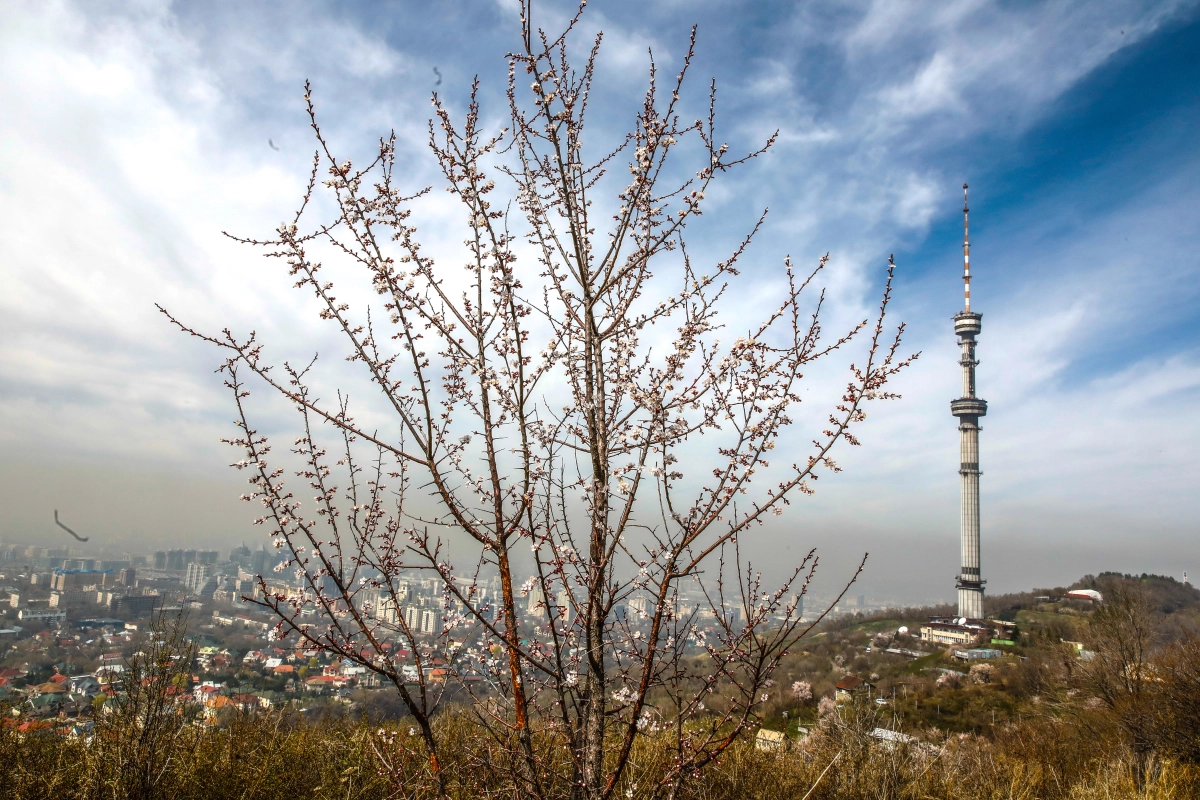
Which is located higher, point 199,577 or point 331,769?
point 331,769

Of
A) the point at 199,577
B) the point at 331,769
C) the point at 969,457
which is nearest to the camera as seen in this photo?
the point at 331,769

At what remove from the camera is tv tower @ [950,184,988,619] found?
265 ft

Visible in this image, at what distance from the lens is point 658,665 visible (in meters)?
2.59

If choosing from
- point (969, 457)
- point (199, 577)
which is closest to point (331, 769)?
point (199, 577)

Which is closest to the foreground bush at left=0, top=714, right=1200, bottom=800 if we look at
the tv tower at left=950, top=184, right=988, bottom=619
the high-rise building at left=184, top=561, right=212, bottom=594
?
the high-rise building at left=184, top=561, right=212, bottom=594

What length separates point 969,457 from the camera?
82.3m

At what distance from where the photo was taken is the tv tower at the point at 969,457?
265 ft

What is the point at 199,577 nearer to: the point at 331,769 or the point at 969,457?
the point at 331,769

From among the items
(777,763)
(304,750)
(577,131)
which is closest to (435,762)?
Answer: (577,131)

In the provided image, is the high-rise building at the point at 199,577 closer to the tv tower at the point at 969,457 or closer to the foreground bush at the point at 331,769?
the foreground bush at the point at 331,769

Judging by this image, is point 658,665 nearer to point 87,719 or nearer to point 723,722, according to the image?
point 723,722

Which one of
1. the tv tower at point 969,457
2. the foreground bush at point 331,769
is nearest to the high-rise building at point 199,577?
the foreground bush at point 331,769

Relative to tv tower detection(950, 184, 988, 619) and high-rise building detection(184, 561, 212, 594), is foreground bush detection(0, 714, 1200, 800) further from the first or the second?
tv tower detection(950, 184, 988, 619)

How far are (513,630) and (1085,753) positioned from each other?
17.9 meters
